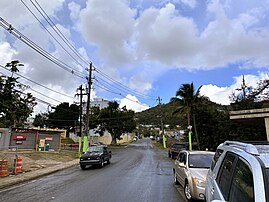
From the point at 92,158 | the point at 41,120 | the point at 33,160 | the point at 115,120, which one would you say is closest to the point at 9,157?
the point at 33,160

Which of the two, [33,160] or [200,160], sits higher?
[200,160]

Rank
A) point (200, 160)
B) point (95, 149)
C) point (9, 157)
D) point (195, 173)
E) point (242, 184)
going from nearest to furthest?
1. point (242, 184)
2. point (195, 173)
3. point (200, 160)
4. point (95, 149)
5. point (9, 157)

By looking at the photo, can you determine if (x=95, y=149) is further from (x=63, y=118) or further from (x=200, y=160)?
(x=63, y=118)

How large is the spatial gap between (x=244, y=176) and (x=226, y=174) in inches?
33.5

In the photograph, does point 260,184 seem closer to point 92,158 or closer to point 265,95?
point 92,158

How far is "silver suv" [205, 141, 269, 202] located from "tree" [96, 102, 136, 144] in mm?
61991

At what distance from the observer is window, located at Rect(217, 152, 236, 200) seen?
3.51m

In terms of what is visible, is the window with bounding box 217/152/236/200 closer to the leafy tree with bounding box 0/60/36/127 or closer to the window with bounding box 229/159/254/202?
the window with bounding box 229/159/254/202

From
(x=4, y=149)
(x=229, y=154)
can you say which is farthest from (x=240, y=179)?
(x=4, y=149)

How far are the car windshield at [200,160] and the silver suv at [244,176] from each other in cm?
544

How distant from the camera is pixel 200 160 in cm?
987

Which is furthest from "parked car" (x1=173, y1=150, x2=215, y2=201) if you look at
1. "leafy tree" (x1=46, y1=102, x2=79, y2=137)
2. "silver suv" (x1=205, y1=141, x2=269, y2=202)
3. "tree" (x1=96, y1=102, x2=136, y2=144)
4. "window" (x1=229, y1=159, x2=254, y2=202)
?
"leafy tree" (x1=46, y1=102, x2=79, y2=137)

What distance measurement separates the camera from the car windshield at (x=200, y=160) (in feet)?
31.1

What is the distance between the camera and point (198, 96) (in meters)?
36.8
